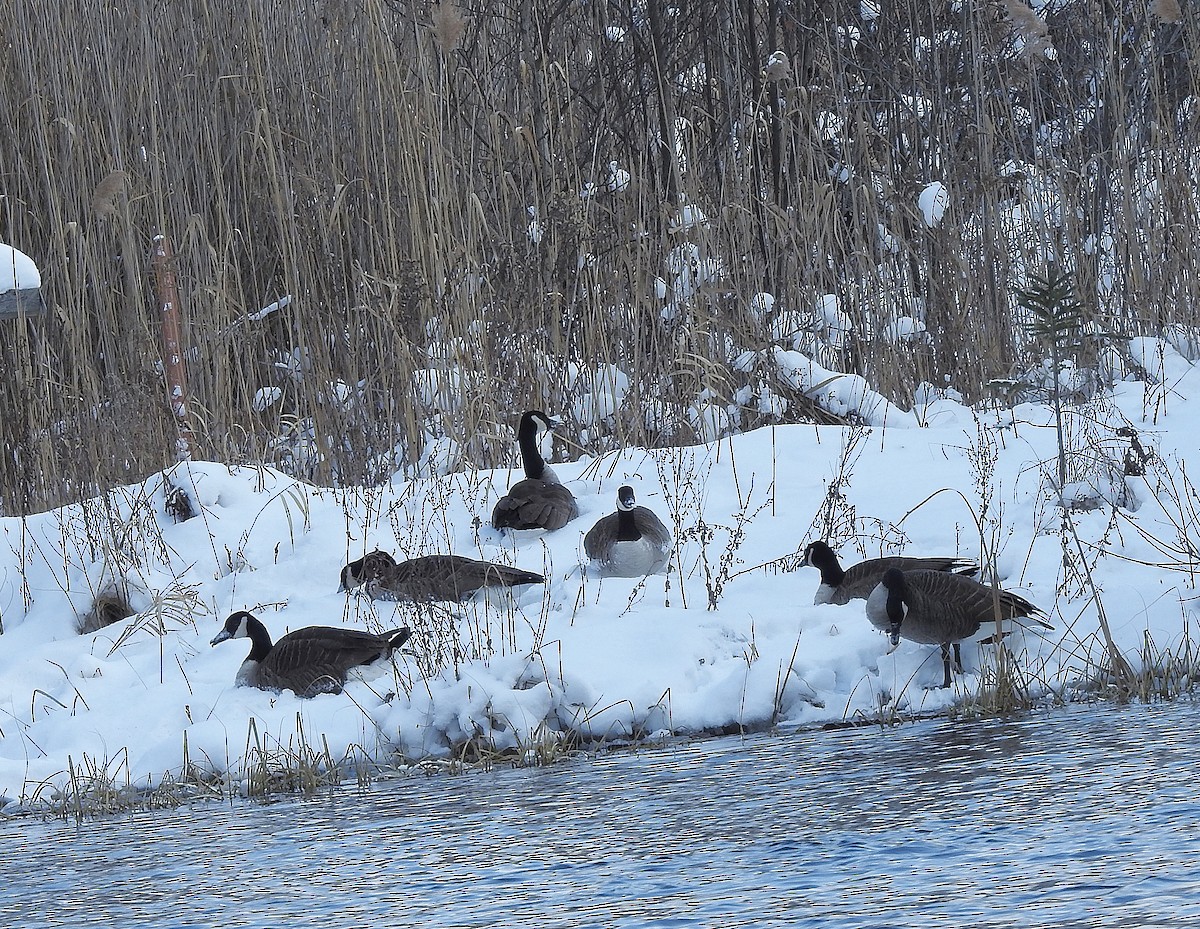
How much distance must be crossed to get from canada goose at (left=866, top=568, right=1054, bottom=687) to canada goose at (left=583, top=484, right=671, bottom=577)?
1.06m

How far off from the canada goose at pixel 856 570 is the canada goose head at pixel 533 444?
4.66 feet

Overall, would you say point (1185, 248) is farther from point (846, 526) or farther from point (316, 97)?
point (316, 97)

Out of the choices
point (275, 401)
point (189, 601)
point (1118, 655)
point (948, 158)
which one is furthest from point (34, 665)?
point (948, 158)

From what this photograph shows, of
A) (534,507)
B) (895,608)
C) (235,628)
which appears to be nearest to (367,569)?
(235,628)

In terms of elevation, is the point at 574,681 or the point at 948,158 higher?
the point at 948,158

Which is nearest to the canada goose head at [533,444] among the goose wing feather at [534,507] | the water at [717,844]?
the goose wing feather at [534,507]

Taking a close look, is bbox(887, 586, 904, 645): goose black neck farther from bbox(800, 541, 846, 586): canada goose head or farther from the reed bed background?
the reed bed background

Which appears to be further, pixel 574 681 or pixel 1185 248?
pixel 1185 248

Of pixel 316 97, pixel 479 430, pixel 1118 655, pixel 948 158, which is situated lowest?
pixel 1118 655

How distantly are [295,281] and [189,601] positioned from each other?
220 cm

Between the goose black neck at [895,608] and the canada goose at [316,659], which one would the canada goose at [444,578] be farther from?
the goose black neck at [895,608]

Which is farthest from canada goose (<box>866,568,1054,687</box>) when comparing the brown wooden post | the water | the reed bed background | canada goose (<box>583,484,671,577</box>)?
the brown wooden post

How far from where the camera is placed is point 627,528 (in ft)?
18.8

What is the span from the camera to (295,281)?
309 inches
